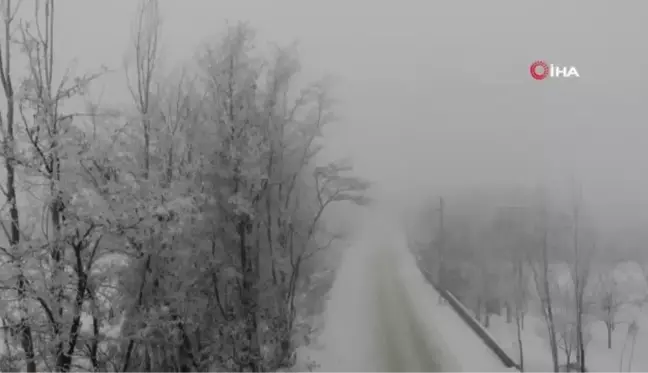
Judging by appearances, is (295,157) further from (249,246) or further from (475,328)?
(475,328)

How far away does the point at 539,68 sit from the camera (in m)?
8.59

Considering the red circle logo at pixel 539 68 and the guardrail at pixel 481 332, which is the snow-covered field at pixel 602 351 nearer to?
the guardrail at pixel 481 332

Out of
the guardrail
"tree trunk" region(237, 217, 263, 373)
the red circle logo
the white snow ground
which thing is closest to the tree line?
"tree trunk" region(237, 217, 263, 373)

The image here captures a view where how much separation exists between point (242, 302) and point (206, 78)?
3475mm

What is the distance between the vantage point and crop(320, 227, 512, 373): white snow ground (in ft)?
26.8

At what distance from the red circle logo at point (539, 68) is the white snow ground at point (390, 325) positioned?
5.35 meters

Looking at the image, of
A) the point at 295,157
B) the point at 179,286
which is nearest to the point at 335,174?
the point at 295,157

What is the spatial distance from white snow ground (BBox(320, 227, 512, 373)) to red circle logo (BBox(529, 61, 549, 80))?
5.35 metres

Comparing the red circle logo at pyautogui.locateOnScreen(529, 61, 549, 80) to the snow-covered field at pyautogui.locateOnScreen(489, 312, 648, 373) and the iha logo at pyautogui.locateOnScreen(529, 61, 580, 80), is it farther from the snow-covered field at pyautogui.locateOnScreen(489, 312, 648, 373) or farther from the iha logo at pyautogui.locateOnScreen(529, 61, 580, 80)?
the snow-covered field at pyautogui.locateOnScreen(489, 312, 648, 373)

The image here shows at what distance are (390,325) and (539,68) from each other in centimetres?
620

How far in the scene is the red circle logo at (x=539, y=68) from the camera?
853 cm

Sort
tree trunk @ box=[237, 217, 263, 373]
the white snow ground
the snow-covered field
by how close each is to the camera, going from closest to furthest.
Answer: tree trunk @ box=[237, 217, 263, 373] → the white snow ground → the snow-covered field

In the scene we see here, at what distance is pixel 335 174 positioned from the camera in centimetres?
717

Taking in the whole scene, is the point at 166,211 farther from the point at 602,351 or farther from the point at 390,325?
the point at 602,351
